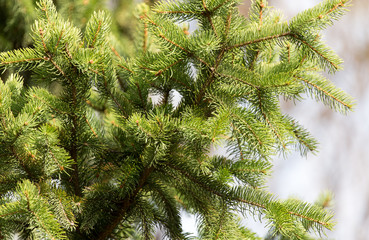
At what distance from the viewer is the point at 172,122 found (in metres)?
0.67

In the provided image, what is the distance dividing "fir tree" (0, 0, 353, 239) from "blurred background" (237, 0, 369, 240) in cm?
256

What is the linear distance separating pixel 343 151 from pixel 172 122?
3.12m

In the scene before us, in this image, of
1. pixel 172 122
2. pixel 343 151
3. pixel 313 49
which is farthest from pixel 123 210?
pixel 343 151

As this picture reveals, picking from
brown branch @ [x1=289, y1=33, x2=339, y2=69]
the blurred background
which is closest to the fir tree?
brown branch @ [x1=289, y1=33, x2=339, y2=69]

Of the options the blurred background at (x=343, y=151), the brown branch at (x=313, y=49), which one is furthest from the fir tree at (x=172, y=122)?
the blurred background at (x=343, y=151)

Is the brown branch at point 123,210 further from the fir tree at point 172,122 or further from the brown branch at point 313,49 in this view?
the brown branch at point 313,49

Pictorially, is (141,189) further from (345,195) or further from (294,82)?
(345,195)

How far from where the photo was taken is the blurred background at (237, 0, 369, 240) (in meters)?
3.26

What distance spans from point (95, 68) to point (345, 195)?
314 cm

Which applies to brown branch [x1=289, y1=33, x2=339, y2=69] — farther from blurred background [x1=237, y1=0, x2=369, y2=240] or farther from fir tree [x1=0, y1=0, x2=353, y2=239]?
blurred background [x1=237, y1=0, x2=369, y2=240]

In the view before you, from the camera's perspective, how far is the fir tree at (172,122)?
641mm

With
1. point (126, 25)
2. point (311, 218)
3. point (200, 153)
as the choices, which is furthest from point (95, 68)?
point (126, 25)

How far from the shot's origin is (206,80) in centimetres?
71

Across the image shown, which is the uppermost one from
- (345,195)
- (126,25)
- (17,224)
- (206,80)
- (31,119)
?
(345,195)
